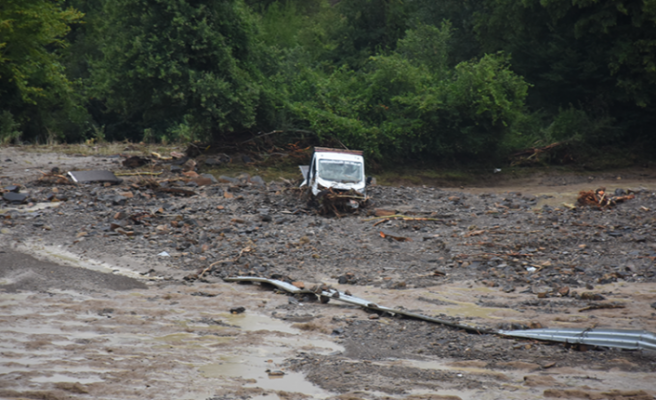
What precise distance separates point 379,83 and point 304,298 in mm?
20014

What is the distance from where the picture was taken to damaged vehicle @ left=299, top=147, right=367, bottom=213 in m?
17.4

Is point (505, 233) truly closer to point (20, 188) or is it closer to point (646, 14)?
point (20, 188)

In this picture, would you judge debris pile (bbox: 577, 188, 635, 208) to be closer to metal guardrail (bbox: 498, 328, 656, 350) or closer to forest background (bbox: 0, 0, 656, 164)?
forest background (bbox: 0, 0, 656, 164)

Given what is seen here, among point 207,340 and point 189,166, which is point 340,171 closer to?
point 189,166

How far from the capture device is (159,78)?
77.0 ft

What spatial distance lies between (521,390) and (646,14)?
80.6 ft

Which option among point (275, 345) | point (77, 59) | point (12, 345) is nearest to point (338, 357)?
point (275, 345)

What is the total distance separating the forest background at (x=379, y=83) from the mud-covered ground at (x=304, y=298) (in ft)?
19.4

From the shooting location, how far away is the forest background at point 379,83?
23906 millimetres

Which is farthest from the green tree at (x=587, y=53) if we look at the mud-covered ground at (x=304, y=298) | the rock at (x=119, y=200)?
the rock at (x=119, y=200)

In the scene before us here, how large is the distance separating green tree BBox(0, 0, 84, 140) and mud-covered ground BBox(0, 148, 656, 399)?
13.8 m

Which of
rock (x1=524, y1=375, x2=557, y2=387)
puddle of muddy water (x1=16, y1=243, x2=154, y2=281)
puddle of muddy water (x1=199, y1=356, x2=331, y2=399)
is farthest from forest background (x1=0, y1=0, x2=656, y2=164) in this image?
rock (x1=524, y1=375, x2=557, y2=387)

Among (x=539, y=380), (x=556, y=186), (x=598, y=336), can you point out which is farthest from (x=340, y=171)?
(x=539, y=380)

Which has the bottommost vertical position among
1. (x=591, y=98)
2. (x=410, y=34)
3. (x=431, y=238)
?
(x=431, y=238)
